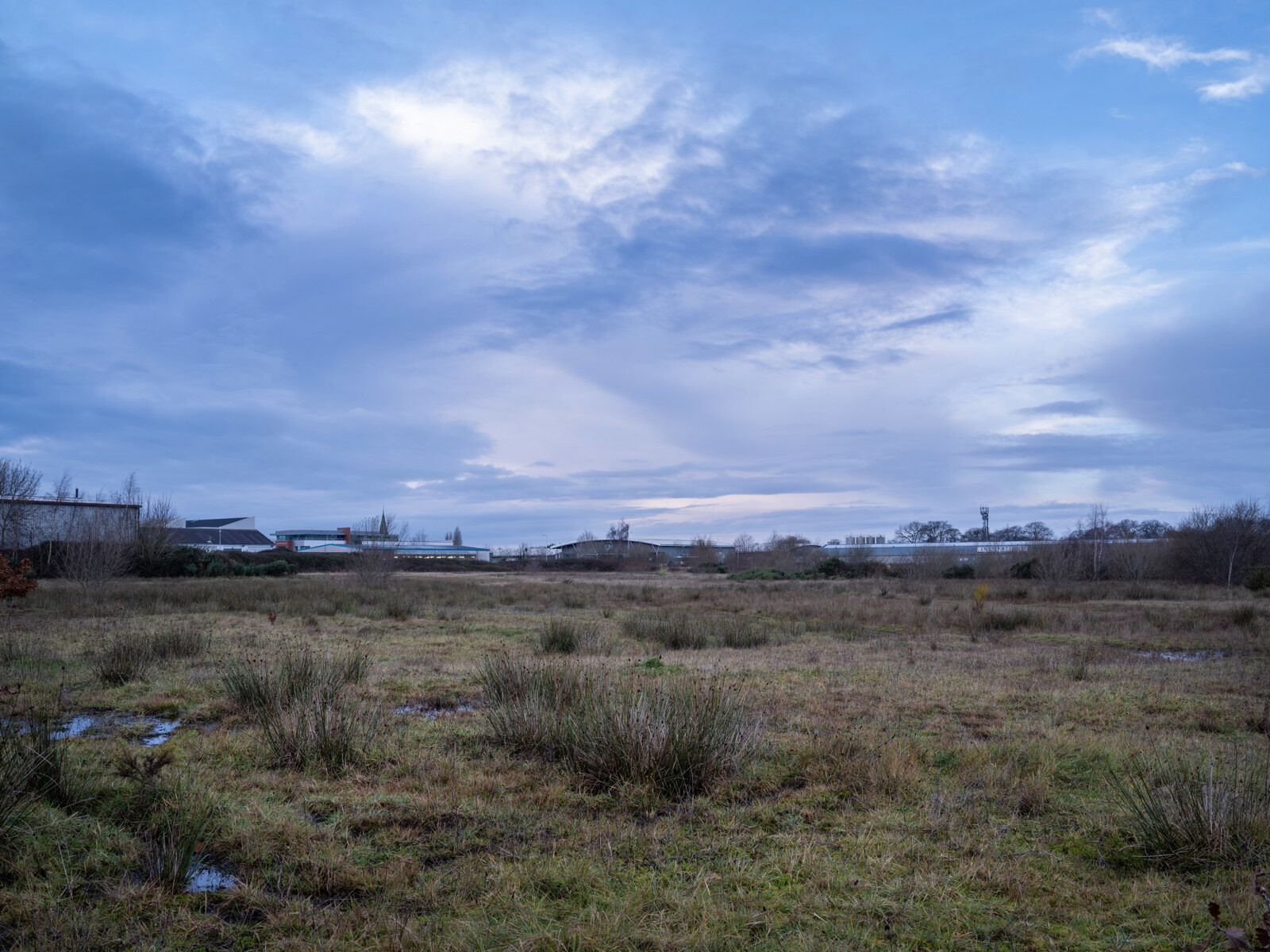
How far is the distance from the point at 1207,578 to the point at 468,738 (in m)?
57.0

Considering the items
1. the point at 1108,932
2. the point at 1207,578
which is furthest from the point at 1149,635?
the point at 1207,578

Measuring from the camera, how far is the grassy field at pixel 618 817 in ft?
11.3

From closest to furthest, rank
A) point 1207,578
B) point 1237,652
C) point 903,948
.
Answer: point 903,948 → point 1237,652 → point 1207,578

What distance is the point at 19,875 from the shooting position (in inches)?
146

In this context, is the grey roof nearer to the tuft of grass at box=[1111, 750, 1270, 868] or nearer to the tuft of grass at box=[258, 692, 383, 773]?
the tuft of grass at box=[258, 692, 383, 773]

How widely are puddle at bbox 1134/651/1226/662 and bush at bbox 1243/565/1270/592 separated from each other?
27.8 metres

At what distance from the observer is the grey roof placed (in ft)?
237

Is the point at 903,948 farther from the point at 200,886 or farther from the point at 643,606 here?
the point at 643,606

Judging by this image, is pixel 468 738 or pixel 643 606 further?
pixel 643 606

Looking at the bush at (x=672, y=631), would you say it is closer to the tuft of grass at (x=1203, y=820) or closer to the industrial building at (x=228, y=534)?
the tuft of grass at (x=1203, y=820)

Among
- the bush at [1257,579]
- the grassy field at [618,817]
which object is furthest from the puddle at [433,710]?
the bush at [1257,579]

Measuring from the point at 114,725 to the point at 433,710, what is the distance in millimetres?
3157

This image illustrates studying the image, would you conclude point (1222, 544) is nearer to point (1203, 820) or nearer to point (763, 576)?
point (763, 576)

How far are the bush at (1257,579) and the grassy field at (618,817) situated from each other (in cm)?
3316
